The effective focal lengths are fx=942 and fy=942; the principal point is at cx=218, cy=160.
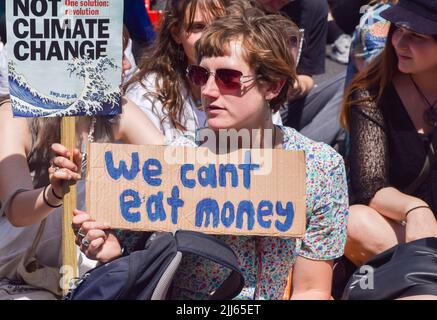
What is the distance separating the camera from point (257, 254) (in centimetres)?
297

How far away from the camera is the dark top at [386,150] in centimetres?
365

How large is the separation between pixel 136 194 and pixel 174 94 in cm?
108

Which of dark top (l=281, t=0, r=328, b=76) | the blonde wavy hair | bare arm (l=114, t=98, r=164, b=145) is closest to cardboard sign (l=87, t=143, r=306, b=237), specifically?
bare arm (l=114, t=98, r=164, b=145)

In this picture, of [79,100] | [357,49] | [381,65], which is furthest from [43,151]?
[357,49]

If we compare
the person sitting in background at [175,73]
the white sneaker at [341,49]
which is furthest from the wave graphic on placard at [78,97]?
the white sneaker at [341,49]

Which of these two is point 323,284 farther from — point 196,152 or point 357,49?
point 357,49

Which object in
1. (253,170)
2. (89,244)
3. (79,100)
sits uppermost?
(79,100)

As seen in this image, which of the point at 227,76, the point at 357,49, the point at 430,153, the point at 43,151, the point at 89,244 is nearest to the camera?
the point at 89,244

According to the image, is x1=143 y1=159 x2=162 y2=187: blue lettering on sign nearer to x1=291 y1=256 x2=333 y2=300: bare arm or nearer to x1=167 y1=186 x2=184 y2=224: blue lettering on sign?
x1=167 y1=186 x2=184 y2=224: blue lettering on sign

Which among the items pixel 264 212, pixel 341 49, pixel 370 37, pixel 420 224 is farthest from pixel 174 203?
pixel 341 49

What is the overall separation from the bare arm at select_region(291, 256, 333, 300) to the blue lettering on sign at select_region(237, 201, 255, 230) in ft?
1.10

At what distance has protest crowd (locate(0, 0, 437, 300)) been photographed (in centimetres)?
272

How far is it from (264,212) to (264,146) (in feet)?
0.95

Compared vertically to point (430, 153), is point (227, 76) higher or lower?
higher
